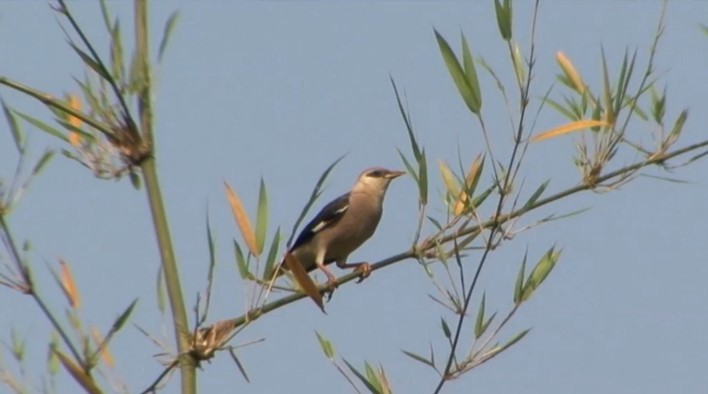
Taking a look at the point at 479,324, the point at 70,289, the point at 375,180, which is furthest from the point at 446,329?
the point at 375,180

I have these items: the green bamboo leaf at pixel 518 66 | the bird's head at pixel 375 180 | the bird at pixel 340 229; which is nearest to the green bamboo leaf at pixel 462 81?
the green bamboo leaf at pixel 518 66

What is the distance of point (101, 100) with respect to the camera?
5.49 feet

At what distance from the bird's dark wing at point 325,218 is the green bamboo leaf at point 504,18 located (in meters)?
4.20

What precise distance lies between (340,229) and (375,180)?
77 centimetres

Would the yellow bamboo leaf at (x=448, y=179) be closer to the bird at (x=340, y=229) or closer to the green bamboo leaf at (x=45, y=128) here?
the green bamboo leaf at (x=45, y=128)

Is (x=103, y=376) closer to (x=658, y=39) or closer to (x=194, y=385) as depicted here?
(x=194, y=385)

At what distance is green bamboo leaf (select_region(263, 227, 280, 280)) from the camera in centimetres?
193

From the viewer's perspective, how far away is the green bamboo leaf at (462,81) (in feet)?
6.64

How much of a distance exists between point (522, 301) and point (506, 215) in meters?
0.19

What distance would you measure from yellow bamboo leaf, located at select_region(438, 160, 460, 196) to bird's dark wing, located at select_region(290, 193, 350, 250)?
3771 mm

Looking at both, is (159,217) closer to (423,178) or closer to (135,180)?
(135,180)

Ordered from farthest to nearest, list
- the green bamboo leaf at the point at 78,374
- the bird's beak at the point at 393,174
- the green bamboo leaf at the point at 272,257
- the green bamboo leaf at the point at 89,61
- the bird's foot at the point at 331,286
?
the bird's beak at the point at 393,174
the bird's foot at the point at 331,286
the green bamboo leaf at the point at 272,257
the green bamboo leaf at the point at 89,61
the green bamboo leaf at the point at 78,374

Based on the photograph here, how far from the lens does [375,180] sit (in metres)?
6.96

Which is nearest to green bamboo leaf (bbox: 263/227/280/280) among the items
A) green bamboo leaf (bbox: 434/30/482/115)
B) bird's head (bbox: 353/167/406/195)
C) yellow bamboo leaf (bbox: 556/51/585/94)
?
green bamboo leaf (bbox: 434/30/482/115)
